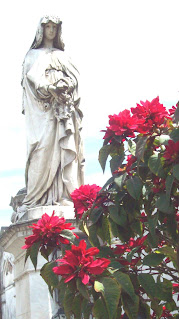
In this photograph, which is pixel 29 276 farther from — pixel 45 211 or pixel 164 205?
pixel 164 205

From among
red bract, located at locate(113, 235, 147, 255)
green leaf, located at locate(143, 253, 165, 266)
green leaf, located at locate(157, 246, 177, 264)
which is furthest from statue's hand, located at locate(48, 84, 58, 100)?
green leaf, located at locate(143, 253, 165, 266)

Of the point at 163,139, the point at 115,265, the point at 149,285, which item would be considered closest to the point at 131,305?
the point at 149,285

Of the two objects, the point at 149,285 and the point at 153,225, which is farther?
the point at 153,225

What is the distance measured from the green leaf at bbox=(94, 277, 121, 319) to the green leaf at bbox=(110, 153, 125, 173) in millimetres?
1009

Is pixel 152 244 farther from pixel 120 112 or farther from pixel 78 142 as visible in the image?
pixel 78 142

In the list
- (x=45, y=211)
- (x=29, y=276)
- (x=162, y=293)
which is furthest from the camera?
(x=45, y=211)

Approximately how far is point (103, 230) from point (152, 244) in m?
0.37

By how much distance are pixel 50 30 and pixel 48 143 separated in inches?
69.1

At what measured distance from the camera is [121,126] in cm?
404

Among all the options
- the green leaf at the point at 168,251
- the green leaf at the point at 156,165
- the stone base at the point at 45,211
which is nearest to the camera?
the green leaf at the point at 156,165

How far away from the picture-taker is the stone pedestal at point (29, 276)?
22.4ft

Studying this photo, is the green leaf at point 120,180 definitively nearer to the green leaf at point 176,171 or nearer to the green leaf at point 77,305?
the green leaf at point 176,171

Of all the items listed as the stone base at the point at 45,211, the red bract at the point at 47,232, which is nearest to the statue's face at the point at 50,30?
the stone base at the point at 45,211

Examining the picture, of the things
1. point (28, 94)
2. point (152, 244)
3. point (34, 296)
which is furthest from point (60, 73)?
point (152, 244)
